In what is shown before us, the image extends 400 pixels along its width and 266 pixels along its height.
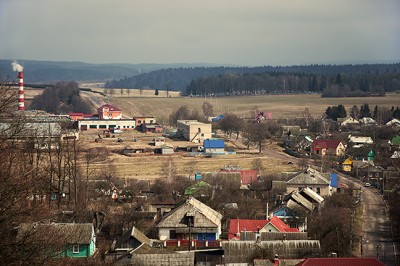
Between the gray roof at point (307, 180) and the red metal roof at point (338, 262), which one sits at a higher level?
the red metal roof at point (338, 262)

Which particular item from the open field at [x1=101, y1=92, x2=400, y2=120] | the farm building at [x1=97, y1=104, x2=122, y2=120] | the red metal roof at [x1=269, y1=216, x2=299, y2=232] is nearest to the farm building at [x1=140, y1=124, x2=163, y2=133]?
the farm building at [x1=97, y1=104, x2=122, y2=120]

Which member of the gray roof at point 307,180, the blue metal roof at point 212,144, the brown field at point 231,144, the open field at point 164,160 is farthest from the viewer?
the blue metal roof at point 212,144

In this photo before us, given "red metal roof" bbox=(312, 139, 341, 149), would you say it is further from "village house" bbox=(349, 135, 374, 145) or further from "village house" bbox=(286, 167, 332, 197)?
"village house" bbox=(286, 167, 332, 197)

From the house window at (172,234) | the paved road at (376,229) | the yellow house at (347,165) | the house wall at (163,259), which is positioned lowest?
the yellow house at (347,165)

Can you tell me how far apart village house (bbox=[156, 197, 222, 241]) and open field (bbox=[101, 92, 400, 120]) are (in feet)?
174

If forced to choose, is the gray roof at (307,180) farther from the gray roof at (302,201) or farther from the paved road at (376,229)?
the gray roof at (302,201)

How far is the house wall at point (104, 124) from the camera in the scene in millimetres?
59719

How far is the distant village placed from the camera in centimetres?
1703

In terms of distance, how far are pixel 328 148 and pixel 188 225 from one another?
25060mm

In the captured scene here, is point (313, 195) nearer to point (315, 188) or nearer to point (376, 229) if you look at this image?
point (315, 188)

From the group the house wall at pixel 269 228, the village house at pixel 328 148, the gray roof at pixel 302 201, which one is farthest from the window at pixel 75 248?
the village house at pixel 328 148

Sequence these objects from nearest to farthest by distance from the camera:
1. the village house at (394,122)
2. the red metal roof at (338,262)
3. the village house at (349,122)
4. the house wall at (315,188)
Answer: the red metal roof at (338,262), the house wall at (315,188), the village house at (394,122), the village house at (349,122)

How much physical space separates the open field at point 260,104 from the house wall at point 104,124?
42.4 ft

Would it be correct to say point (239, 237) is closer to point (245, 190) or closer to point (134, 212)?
point (134, 212)
